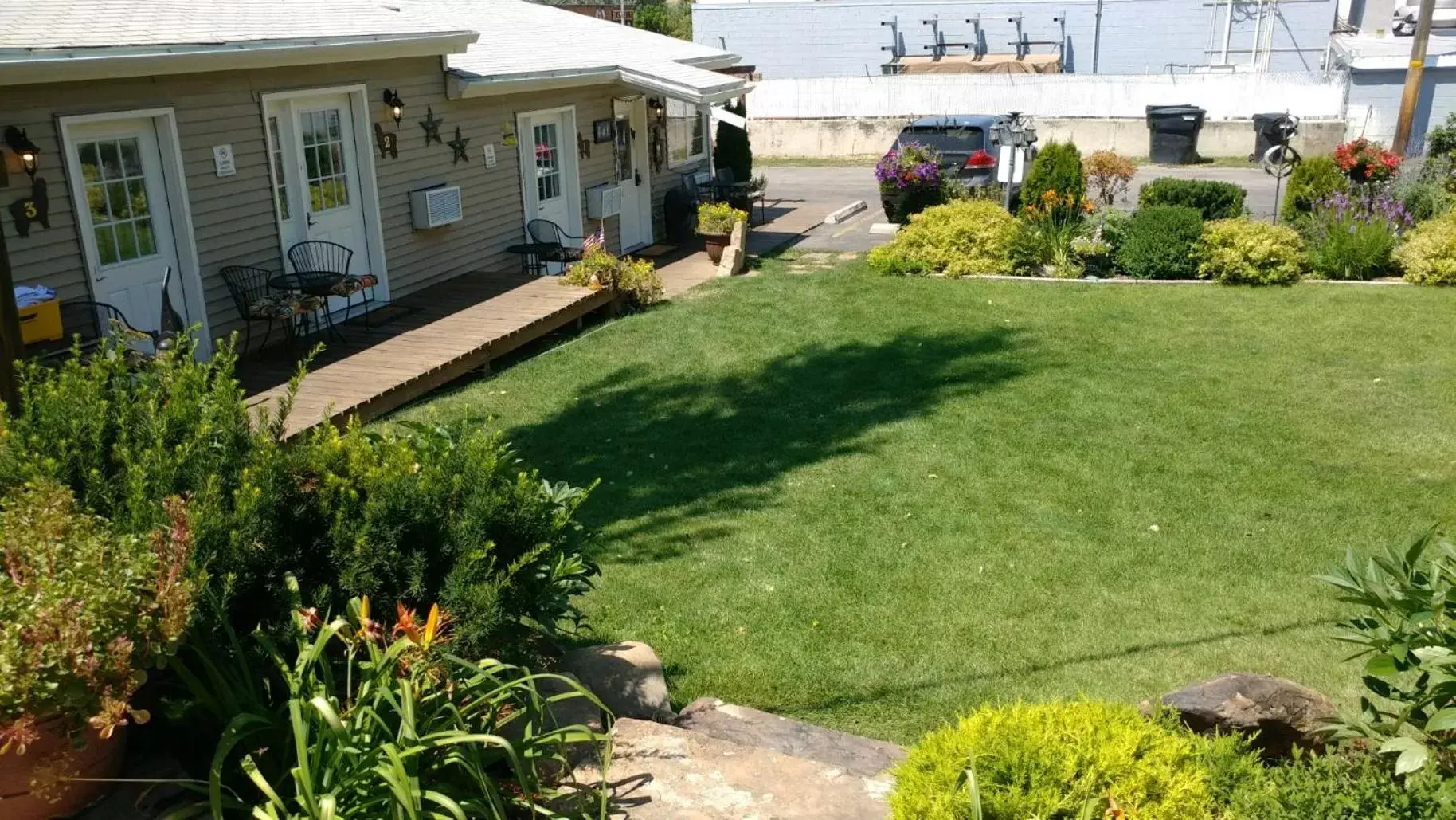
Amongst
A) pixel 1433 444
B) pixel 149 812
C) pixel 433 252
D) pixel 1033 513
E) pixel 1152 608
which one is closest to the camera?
pixel 149 812

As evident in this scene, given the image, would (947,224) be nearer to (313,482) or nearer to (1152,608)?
(1152,608)

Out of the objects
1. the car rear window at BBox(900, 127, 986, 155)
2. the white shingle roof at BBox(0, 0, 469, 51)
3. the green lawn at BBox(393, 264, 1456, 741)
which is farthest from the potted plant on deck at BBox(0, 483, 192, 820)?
the car rear window at BBox(900, 127, 986, 155)

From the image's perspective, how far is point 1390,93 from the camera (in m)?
26.8

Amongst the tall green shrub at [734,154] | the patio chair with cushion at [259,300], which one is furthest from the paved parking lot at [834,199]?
the patio chair with cushion at [259,300]

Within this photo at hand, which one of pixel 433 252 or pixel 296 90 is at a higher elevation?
pixel 296 90

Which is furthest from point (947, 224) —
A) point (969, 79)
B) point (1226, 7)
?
point (1226, 7)

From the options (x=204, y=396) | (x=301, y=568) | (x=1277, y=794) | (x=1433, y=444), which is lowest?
(x=1433, y=444)

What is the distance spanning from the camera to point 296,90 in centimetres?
1059

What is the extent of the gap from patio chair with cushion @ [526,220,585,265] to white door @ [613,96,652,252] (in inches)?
51.6

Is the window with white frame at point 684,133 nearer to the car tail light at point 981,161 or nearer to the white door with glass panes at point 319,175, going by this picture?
the car tail light at point 981,161

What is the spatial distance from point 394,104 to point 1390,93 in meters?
23.9

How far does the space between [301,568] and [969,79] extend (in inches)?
1170

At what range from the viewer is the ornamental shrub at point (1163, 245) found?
13.8 meters

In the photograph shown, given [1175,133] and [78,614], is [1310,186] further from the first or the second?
[78,614]
